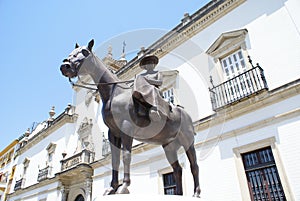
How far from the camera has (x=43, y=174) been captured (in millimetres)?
16625

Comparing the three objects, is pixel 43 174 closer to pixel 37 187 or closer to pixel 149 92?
pixel 37 187

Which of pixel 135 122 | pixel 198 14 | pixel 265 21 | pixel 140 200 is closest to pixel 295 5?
pixel 265 21

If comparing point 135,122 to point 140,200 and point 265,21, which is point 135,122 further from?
point 265,21

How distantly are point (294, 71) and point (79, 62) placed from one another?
625 centimetres

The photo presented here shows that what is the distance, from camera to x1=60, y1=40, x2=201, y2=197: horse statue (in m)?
2.44

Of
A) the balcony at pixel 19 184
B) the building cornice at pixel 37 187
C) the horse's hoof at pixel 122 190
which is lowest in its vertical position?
the horse's hoof at pixel 122 190

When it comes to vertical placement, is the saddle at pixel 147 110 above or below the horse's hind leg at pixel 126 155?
above

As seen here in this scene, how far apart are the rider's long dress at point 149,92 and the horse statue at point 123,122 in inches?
4.5

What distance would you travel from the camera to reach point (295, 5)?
22.6 ft

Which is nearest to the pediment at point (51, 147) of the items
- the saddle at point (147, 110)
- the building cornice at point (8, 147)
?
the building cornice at point (8, 147)

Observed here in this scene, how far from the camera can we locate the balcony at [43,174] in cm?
1612

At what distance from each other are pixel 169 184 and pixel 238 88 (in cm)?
439

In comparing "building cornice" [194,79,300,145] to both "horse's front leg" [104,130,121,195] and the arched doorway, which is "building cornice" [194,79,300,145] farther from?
the arched doorway

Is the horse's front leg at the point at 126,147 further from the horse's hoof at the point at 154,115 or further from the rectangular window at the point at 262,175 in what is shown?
the rectangular window at the point at 262,175
